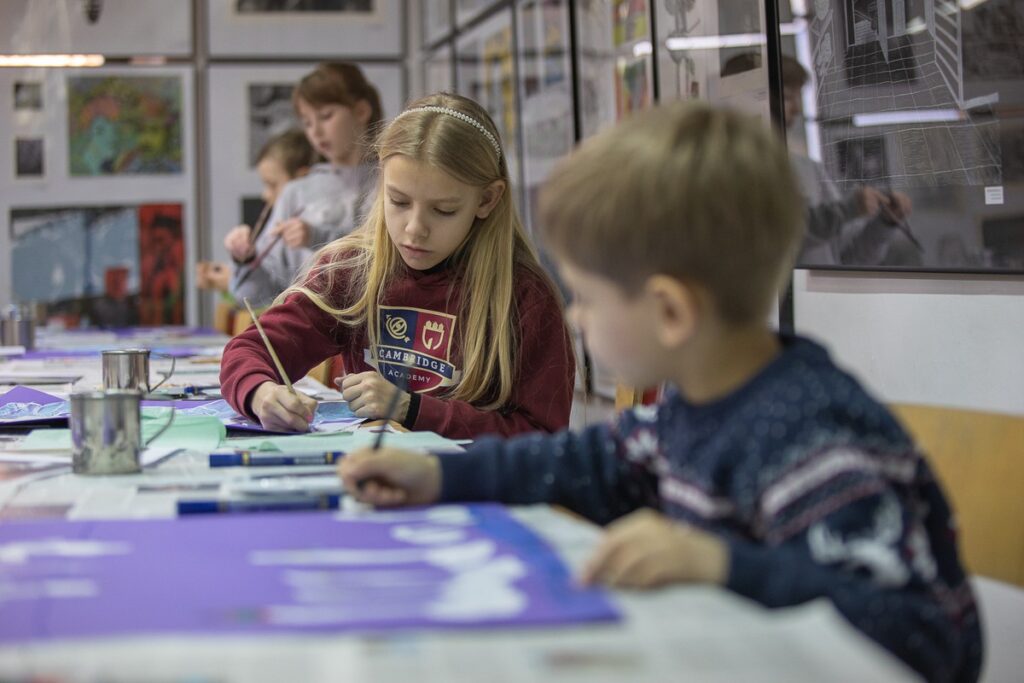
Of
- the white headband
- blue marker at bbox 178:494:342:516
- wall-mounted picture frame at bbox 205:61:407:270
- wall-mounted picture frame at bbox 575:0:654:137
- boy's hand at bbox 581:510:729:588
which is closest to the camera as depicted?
boy's hand at bbox 581:510:729:588

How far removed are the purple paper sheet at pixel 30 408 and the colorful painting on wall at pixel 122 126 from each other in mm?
3834

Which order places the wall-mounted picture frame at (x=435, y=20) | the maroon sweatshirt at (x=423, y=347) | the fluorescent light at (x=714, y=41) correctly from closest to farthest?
the maroon sweatshirt at (x=423, y=347), the fluorescent light at (x=714, y=41), the wall-mounted picture frame at (x=435, y=20)

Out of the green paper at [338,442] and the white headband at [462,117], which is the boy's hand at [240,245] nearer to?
the white headband at [462,117]

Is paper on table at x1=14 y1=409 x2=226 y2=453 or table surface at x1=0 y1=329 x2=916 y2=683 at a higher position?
paper on table at x1=14 y1=409 x2=226 y2=453

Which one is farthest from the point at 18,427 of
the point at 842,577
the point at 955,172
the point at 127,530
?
the point at 955,172

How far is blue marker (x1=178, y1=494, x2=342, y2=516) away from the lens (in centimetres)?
94

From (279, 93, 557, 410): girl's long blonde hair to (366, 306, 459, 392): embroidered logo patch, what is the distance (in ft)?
0.06

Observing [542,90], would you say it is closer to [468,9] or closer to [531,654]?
[468,9]

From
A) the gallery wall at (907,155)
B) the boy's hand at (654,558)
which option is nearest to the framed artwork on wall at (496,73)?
the gallery wall at (907,155)

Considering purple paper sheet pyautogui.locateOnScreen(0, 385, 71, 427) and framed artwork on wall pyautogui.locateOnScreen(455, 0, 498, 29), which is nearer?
purple paper sheet pyautogui.locateOnScreen(0, 385, 71, 427)

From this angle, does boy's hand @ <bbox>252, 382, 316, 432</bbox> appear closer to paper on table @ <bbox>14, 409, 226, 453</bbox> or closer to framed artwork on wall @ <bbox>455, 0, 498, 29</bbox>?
paper on table @ <bbox>14, 409, 226, 453</bbox>

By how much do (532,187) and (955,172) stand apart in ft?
7.26

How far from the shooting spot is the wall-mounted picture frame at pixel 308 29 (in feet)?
18.2

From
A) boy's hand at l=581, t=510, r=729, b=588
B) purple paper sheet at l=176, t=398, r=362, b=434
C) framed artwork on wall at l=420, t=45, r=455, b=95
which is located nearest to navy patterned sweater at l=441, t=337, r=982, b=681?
boy's hand at l=581, t=510, r=729, b=588
